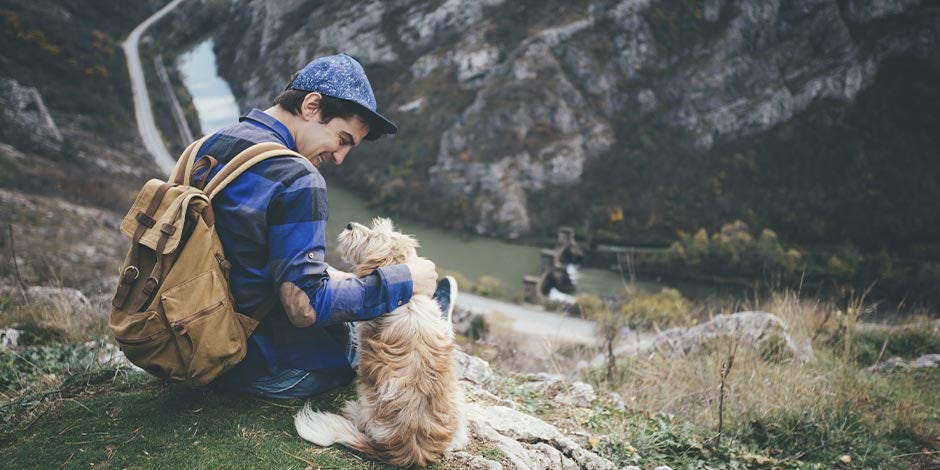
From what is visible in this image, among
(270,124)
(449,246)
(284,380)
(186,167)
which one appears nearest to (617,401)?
(284,380)

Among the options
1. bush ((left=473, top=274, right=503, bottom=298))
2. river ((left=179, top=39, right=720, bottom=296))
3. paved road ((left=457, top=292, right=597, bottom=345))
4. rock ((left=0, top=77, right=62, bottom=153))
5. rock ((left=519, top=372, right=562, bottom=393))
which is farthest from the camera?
river ((left=179, top=39, right=720, bottom=296))

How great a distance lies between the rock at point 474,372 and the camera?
408 cm

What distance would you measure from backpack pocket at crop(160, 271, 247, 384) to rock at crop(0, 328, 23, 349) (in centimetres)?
283

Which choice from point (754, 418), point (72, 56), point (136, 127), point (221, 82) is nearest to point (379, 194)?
point (221, 82)

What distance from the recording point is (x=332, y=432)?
2.38 metres

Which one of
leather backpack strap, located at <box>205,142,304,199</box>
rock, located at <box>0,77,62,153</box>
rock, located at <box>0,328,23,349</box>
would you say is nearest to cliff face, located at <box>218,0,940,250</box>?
rock, located at <box>0,77,62,153</box>

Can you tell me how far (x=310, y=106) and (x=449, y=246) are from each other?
4823cm

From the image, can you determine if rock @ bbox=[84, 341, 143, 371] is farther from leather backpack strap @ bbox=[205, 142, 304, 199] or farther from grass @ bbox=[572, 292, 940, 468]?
grass @ bbox=[572, 292, 940, 468]

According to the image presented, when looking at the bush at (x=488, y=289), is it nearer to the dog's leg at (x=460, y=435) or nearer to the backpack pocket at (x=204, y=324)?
the dog's leg at (x=460, y=435)

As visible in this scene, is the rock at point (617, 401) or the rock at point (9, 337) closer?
the rock at point (9, 337)

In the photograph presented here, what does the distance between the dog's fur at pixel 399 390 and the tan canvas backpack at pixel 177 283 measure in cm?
61

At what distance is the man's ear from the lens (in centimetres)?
232

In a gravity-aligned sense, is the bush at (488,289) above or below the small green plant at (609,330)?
below

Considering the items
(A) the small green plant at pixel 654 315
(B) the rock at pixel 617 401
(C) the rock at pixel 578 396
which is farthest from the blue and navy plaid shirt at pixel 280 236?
(A) the small green plant at pixel 654 315
